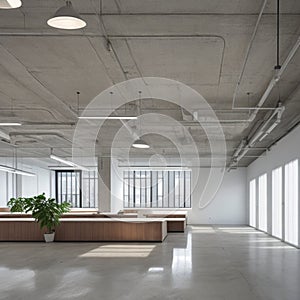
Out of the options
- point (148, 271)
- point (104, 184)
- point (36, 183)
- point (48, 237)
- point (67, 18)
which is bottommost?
point (48, 237)

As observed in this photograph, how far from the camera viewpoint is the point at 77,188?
1148 inches

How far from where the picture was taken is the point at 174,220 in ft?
54.0

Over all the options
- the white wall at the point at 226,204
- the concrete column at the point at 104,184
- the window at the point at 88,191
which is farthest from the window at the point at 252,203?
the window at the point at 88,191

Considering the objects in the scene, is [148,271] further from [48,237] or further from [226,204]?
[226,204]

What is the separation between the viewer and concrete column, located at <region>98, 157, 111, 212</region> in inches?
767

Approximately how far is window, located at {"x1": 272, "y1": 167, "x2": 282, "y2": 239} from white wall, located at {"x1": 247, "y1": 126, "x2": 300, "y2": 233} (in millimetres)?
313

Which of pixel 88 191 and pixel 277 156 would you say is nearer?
pixel 277 156

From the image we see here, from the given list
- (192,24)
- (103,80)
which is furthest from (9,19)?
(103,80)

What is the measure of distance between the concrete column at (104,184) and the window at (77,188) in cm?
833

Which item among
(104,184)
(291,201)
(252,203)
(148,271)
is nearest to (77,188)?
(104,184)

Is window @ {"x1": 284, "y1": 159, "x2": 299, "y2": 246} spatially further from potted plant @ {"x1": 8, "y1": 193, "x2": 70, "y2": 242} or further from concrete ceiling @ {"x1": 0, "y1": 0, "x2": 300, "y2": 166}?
potted plant @ {"x1": 8, "y1": 193, "x2": 70, "y2": 242}

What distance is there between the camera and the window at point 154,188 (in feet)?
86.1

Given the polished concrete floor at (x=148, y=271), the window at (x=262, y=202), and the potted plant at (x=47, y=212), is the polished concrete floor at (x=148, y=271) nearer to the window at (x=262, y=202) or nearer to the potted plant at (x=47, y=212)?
the potted plant at (x=47, y=212)

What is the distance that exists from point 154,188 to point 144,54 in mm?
20184
